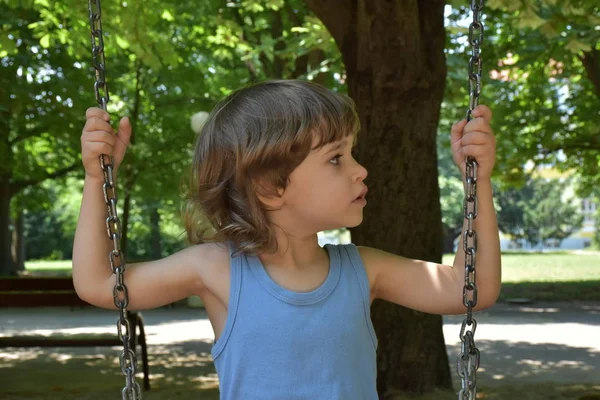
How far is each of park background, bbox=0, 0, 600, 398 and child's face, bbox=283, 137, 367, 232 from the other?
47 centimetres

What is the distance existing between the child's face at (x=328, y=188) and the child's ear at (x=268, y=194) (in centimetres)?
2

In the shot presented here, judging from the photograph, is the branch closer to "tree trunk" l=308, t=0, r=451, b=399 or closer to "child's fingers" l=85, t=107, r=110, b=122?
"tree trunk" l=308, t=0, r=451, b=399

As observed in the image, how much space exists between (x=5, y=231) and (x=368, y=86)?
1668cm

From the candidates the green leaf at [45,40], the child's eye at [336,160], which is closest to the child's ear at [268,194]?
the child's eye at [336,160]

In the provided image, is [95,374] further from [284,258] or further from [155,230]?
[155,230]

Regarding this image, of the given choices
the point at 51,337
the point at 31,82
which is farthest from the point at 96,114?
the point at 31,82

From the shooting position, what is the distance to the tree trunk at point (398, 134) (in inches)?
224

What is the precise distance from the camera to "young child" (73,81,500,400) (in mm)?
2031

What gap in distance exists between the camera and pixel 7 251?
21.1m

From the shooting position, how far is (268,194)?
215cm

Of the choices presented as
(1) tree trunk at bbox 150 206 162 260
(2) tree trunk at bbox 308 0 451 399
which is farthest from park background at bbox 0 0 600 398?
(1) tree trunk at bbox 150 206 162 260

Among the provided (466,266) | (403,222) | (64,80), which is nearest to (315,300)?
(466,266)

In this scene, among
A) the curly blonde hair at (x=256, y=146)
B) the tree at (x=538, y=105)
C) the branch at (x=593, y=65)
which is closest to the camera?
the curly blonde hair at (x=256, y=146)

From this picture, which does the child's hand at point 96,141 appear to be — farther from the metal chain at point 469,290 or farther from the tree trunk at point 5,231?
the tree trunk at point 5,231
